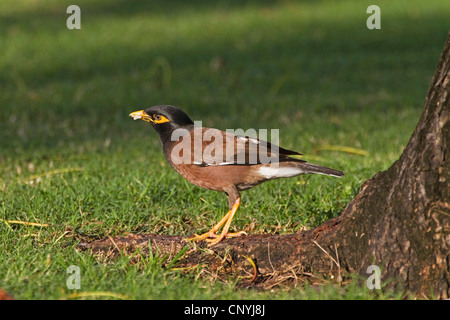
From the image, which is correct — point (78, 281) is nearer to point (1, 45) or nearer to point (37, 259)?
point (37, 259)

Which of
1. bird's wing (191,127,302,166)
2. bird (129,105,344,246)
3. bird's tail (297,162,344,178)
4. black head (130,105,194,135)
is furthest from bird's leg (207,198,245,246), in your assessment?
black head (130,105,194,135)

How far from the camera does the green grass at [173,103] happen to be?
5.48 m

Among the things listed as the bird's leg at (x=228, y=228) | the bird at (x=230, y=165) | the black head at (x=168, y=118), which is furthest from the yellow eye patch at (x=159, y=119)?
the bird's leg at (x=228, y=228)

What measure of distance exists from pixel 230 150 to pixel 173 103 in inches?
219

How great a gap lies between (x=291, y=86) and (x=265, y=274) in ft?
24.2

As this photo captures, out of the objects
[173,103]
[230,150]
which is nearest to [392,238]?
[230,150]

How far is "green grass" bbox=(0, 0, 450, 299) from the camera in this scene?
5.48m

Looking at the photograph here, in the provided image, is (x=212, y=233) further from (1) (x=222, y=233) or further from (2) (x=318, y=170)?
(2) (x=318, y=170)

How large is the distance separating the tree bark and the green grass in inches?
9.6

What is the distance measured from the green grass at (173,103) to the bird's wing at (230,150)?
2.07 ft

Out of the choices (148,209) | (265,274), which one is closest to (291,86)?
(148,209)

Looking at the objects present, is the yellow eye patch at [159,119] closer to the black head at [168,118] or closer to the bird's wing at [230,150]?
the black head at [168,118]

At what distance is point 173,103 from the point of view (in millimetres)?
11289

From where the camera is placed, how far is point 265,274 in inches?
206
